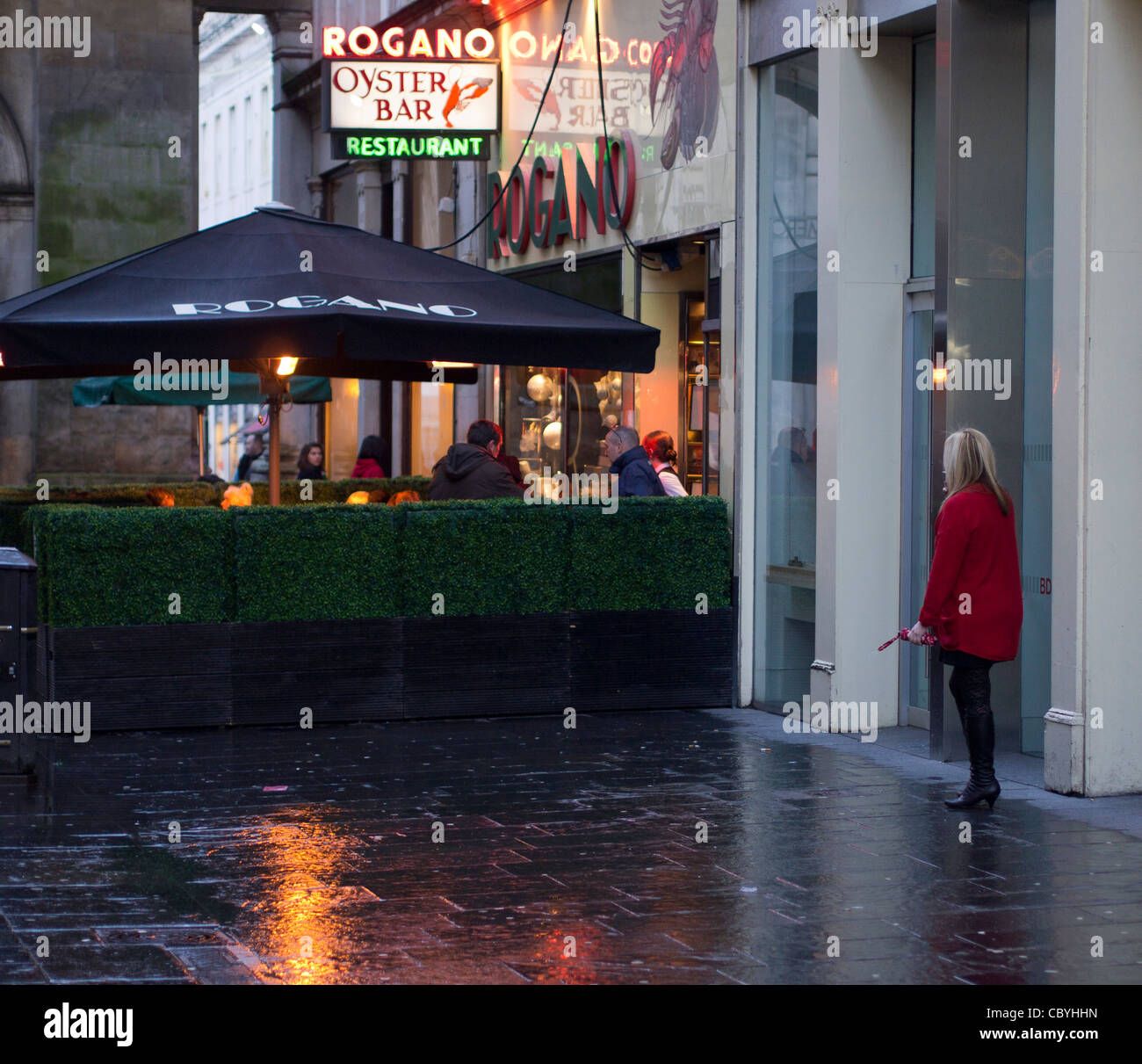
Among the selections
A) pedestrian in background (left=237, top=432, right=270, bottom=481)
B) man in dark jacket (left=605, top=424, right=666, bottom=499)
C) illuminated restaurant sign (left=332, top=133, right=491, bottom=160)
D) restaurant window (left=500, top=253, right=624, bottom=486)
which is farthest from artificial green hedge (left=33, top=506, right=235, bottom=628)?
pedestrian in background (left=237, top=432, right=270, bottom=481)

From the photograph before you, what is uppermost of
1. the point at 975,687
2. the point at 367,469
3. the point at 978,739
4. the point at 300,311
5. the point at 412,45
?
the point at 412,45

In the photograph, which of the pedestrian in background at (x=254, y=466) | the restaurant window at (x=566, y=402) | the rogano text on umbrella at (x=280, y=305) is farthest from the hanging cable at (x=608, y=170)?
the pedestrian in background at (x=254, y=466)

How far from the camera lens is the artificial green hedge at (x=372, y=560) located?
35.9 ft

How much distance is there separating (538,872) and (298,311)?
4665 millimetres

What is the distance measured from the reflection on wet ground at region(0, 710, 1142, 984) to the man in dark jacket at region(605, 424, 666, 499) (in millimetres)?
2636

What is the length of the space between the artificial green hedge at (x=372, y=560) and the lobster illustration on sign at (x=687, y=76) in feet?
9.57

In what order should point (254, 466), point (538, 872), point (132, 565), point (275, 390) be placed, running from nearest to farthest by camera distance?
point (538, 872) → point (132, 565) → point (275, 390) → point (254, 466)

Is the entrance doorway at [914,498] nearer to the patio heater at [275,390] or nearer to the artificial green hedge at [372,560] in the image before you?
the artificial green hedge at [372,560]

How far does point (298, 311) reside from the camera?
1079cm

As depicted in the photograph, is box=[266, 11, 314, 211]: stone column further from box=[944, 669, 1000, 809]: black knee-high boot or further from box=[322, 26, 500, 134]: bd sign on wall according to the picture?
box=[944, 669, 1000, 809]: black knee-high boot

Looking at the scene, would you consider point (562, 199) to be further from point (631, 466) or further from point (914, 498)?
point (914, 498)

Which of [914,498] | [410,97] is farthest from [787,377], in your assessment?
[410,97]

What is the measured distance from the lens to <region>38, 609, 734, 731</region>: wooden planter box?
430 inches
